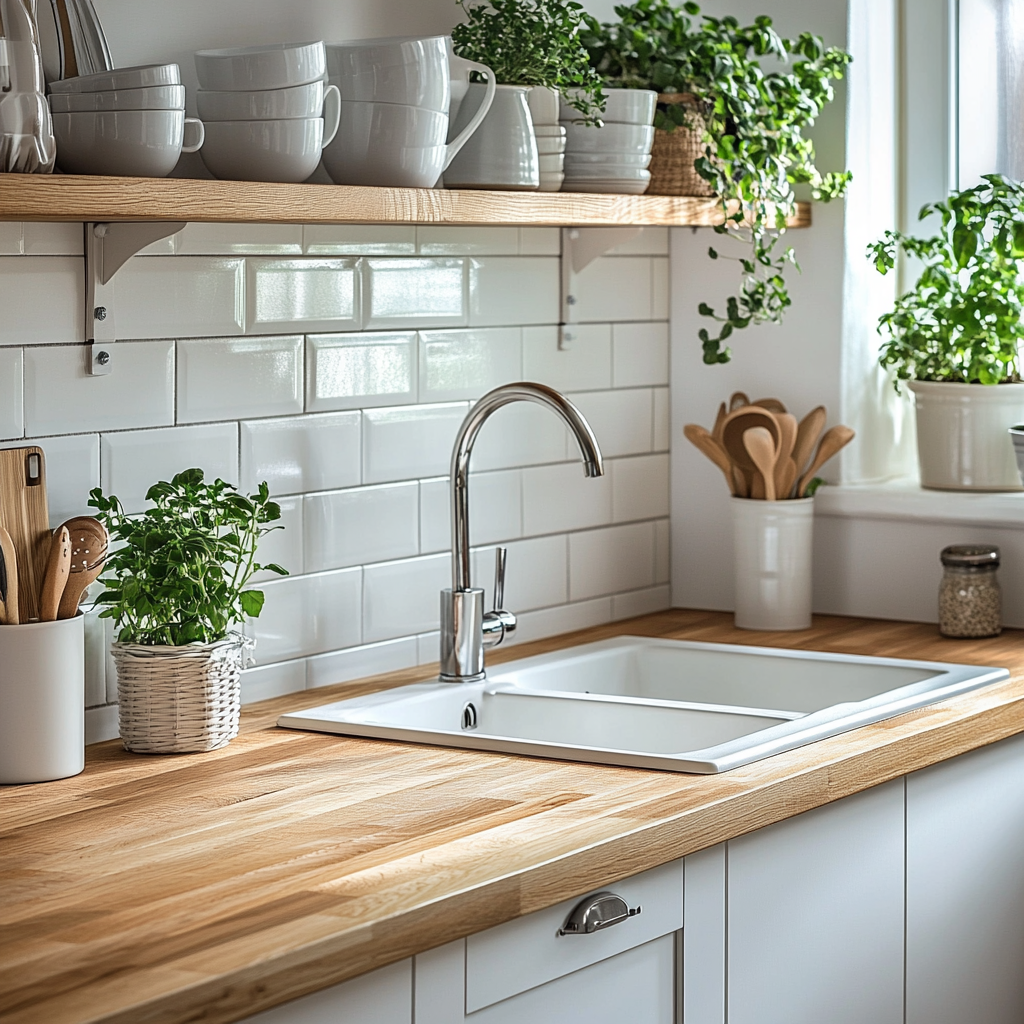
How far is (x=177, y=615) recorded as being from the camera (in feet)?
6.00

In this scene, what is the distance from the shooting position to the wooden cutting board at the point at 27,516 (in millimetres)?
1713

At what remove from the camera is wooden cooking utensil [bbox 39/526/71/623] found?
1.69 meters

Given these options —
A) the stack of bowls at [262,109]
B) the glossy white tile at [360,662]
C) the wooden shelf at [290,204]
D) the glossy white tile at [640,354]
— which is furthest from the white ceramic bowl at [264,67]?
the glossy white tile at [640,354]

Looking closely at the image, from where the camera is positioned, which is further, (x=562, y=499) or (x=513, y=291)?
(x=562, y=499)

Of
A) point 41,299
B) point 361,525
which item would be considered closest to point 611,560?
point 361,525

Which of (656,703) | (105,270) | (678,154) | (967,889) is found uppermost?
(678,154)

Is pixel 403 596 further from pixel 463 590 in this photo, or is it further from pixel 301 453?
pixel 301 453

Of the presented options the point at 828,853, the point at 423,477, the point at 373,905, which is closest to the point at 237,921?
the point at 373,905

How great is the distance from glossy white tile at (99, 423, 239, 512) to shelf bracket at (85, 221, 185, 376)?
0.31 ft

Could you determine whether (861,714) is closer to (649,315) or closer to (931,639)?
(931,639)

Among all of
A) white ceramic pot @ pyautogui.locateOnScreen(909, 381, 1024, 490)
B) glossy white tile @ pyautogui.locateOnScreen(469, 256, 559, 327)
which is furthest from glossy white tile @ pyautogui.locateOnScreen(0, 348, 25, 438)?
white ceramic pot @ pyautogui.locateOnScreen(909, 381, 1024, 490)

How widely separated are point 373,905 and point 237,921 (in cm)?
11

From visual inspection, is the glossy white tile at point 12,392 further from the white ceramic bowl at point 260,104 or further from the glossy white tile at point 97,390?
the white ceramic bowl at point 260,104

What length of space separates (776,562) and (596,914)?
3.94 ft
